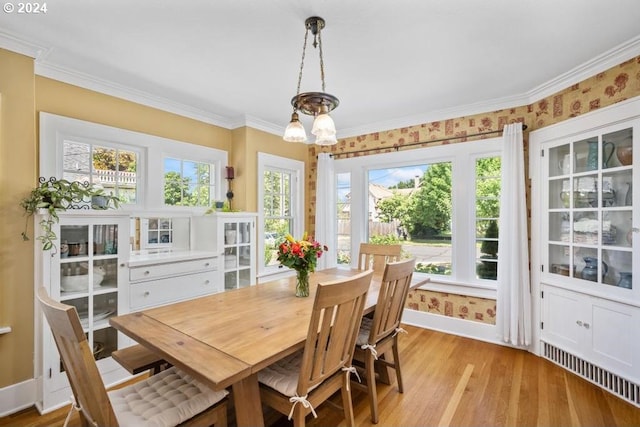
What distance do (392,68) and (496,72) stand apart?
0.91 metres

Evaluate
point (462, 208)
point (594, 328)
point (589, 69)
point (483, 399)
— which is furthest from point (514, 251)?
point (589, 69)

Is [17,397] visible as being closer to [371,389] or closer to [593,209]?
[371,389]

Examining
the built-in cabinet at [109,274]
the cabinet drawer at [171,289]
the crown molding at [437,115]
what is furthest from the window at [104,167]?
the crown molding at [437,115]

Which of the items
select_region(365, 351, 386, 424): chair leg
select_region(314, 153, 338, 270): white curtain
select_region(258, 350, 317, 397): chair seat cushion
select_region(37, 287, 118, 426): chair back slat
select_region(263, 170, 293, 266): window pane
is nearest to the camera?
select_region(37, 287, 118, 426): chair back slat

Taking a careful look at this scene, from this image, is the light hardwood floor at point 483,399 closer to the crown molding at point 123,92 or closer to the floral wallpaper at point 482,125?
the floral wallpaper at point 482,125

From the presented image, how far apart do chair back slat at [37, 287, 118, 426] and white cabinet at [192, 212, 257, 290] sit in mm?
2032

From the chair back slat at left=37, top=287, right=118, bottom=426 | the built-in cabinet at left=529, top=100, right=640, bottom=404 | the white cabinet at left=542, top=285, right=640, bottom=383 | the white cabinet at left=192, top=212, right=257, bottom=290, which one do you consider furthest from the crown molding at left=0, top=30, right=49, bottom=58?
the white cabinet at left=542, top=285, right=640, bottom=383

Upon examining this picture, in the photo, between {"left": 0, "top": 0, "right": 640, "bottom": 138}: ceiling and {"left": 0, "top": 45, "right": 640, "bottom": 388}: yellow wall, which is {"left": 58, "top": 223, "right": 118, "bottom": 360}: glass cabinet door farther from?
{"left": 0, "top": 0, "right": 640, "bottom": 138}: ceiling

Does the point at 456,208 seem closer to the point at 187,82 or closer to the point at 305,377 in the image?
the point at 305,377

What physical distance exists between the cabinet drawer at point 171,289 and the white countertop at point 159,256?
0.56 feet

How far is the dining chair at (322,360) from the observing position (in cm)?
138

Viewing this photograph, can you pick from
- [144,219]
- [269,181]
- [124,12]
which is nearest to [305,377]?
[124,12]

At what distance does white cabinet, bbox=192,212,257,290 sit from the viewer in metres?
3.26

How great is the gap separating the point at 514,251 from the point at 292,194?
9.24 ft
